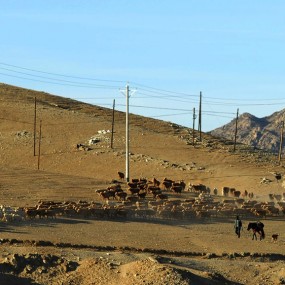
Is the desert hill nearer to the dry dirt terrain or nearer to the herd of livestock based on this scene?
the dry dirt terrain

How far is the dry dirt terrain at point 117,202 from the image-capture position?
31.6 meters

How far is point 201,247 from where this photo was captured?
4016 centimetres

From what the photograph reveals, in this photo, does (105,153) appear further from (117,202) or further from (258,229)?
(258,229)

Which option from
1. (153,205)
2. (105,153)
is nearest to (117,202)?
(153,205)

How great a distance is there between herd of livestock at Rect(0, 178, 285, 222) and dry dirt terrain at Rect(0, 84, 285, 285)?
0.24 meters

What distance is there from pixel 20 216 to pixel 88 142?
42.8 metres

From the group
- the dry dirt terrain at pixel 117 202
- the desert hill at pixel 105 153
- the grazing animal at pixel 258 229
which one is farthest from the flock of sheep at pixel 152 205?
the grazing animal at pixel 258 229

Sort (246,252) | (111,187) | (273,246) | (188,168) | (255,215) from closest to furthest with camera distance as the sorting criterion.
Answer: (246,252)
(273,246)
(255,215)
(111,187)
(188,168)

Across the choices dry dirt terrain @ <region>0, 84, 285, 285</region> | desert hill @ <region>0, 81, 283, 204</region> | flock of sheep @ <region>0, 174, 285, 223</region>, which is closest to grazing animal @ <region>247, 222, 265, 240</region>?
dry dirt terrain @ <region>0, 84, 285, 285</region>

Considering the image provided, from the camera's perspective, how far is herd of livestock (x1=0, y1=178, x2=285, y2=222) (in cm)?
4634

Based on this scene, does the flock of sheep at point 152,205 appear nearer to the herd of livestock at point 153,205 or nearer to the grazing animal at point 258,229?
the herd of livestock at point 153,205

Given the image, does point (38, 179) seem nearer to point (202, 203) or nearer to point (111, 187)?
point (111, 187)

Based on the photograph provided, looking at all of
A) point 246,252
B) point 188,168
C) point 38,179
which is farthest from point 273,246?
point 188,168

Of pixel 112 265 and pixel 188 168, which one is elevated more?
pixel 188 168
